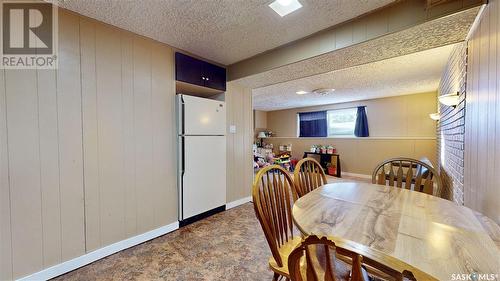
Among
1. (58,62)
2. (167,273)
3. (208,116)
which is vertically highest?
(58,62)

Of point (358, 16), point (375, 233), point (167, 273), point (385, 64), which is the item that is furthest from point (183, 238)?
point (385, 64)

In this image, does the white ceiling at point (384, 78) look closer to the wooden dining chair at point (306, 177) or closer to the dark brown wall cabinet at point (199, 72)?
the dark brown wall cabinet at point (199, 72)

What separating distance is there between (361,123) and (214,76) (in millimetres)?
4495

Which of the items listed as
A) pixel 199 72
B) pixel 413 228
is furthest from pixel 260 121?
pixel 413 228

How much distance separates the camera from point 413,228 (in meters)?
0.82

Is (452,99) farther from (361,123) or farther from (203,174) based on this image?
(361,123)

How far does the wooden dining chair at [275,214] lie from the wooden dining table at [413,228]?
19 centimetres

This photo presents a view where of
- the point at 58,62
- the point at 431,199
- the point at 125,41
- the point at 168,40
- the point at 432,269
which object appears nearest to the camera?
the point at 432,269

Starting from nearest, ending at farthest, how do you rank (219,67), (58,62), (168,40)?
(58,62), (168,40), (219,67)

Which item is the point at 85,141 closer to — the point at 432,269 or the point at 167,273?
the point at 167,273

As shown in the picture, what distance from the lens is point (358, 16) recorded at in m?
1.76

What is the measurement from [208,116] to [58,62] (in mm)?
1505

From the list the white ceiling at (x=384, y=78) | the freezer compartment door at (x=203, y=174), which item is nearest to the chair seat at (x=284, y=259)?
the freezer compartment door at (x=203, y=174)

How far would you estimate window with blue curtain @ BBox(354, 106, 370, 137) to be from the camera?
17.6 ft
